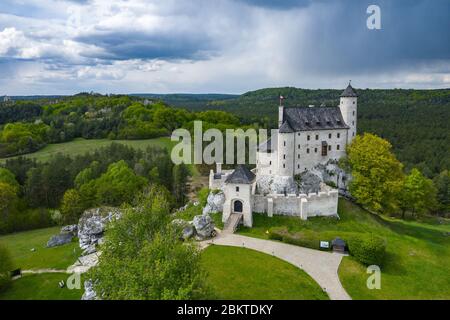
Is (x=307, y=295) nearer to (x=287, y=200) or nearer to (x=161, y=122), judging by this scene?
(x=287, y=200)

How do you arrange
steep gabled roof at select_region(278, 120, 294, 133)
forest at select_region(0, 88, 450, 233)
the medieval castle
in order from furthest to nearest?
1. forest at select_region(0, 88, 450, 233)
2. steep gabled roof at select_region(278, 120, 294, 133)
3. the medieval castle

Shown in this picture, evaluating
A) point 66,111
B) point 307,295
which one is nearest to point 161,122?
point 66,111

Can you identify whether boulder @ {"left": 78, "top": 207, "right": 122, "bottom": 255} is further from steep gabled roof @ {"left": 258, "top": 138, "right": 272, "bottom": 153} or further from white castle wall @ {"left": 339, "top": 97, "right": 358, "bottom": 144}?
white castle wall @ {"left": 339, "top": 97, "right": 358, "bottom": 144}

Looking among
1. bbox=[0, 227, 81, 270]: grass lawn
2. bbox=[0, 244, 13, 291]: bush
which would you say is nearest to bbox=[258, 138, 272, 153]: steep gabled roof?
bbox=[0, 227, 81, 270]: grass lawn

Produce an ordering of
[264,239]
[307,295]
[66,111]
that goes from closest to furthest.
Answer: [307,295]
[264,239]
[66,111]

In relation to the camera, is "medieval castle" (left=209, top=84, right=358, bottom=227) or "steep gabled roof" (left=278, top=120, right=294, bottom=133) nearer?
"medieval castle" (left=209, top=84, right=358, bottom=227)

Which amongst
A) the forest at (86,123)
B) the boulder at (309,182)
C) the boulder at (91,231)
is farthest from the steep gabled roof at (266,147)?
the forest at (86,123)
